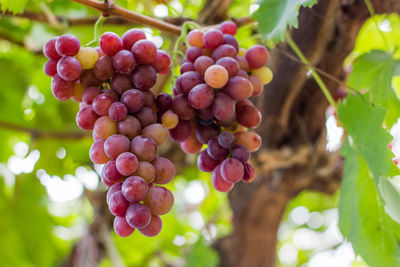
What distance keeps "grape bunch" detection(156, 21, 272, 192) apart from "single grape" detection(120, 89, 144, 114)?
50 mm

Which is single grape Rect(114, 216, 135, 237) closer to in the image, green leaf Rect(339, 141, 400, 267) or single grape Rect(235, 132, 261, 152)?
single grape Rect(235, 132, 261, 152)

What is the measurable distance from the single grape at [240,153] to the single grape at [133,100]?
163 millimetres

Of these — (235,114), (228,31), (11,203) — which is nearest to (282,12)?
(228,31)

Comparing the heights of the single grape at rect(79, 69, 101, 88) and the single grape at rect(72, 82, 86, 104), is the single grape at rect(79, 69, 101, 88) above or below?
above

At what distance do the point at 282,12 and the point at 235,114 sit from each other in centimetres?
22

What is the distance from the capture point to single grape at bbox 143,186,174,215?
0.53 meters

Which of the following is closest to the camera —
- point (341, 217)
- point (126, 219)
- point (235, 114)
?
point (126, 219)

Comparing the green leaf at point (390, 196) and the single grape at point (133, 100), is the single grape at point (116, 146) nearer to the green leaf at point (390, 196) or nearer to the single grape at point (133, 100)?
the single grape at point (133, 100)

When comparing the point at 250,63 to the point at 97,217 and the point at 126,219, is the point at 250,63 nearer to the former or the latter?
the point at 126,219

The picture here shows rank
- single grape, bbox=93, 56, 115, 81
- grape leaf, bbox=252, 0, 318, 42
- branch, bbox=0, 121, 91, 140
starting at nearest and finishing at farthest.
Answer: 1. single grape, bbox=93, 56, 115, 81
2. grape leaf, bbox=252, 0, 318, 42
3. branch, bbox=0, 121, 91, 140

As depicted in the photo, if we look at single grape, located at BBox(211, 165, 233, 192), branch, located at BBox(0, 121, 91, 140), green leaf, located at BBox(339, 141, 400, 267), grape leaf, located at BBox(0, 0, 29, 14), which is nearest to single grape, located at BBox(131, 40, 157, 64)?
single grape, located at BBox(211, 165, 233, 192)

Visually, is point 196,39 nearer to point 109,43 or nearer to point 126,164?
point 109,43

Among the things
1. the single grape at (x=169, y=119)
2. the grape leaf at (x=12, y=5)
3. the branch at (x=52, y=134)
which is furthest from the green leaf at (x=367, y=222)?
the branch at (x=52, y=134)

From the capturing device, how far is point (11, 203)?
1.65 metres
